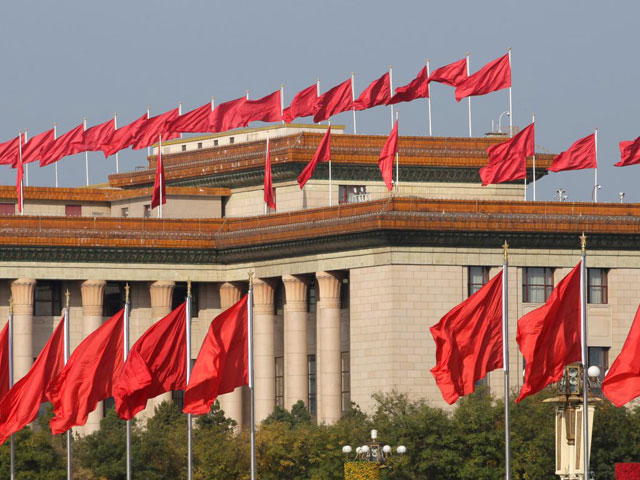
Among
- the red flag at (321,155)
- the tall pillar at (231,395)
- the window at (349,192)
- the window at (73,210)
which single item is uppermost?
the red flag at (321,155)

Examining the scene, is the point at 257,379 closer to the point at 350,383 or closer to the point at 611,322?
the point at 350,383

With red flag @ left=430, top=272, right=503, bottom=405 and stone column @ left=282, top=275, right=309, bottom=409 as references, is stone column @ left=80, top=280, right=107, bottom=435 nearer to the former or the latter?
stone column @ left=282, top=275, right=309, bottom=409

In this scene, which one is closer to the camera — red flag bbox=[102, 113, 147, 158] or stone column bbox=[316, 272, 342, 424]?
stone column bbox=[316, 272, 342, 424]

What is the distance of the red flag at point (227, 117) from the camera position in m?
125

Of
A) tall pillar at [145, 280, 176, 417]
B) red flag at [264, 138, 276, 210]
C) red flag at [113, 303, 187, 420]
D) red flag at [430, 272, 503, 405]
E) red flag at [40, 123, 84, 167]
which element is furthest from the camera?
red flag at [40, 123, 84, 167]

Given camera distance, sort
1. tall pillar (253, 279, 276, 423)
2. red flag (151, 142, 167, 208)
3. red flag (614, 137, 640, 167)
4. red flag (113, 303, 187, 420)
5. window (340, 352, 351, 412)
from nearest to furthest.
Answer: red flag (113, 303, 187, 420) < red flag (614, 137, 640, 167) < window (340, 352, 351, 412) < tall pillar (253, 279, 276, 423) < red flag (151, 142, 167, 208)

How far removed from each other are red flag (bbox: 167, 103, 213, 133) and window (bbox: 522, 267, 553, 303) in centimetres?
1961

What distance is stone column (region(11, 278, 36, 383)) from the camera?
405 feet

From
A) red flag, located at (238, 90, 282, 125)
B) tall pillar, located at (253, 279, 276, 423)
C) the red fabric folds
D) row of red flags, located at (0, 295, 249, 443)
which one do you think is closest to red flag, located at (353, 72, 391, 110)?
red flag, located at (238, 90, 282, 125)

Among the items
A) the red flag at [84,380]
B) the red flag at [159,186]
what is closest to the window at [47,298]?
the red flag at [159,186]

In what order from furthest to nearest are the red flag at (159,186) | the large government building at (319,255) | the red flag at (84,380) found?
the red flag at (159,186)
the large government building at (319,255)
the red flag at (84,380)

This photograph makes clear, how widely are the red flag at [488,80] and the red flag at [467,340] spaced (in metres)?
41.5

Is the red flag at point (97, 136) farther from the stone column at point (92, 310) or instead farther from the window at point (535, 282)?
the window at point (535, 282)

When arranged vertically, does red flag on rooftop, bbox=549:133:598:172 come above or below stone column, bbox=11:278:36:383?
above
